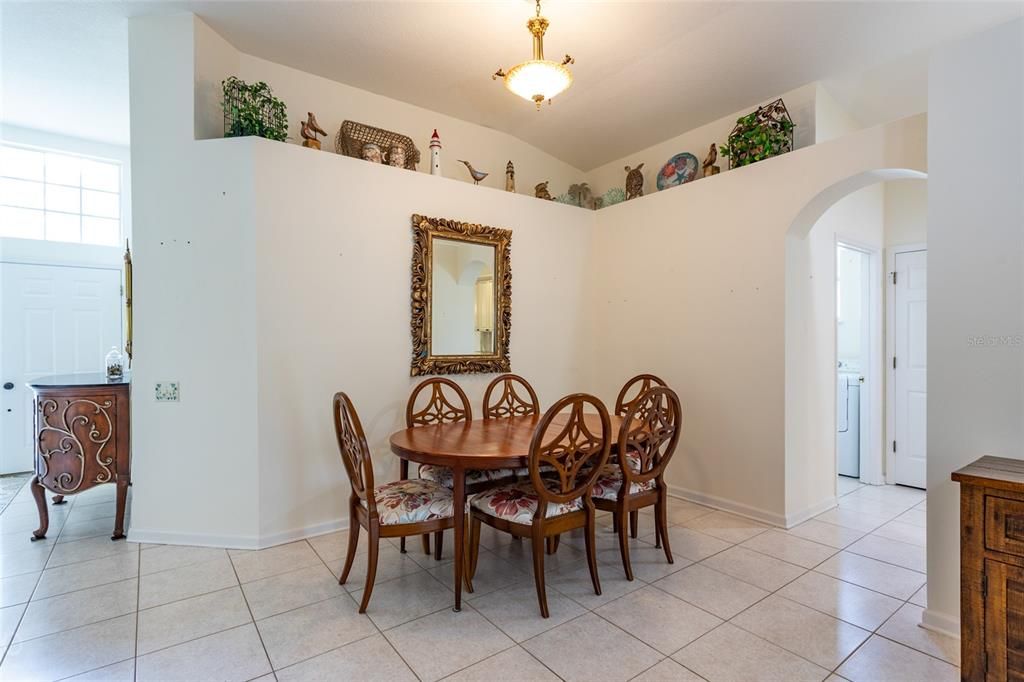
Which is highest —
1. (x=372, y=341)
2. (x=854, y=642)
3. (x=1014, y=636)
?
(x=372, y=341)

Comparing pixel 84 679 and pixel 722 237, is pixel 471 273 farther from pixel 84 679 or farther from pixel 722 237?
pixel 84 679

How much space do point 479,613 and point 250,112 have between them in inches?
120

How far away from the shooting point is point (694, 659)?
1.88m

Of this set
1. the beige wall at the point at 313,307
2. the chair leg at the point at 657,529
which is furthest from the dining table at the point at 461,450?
the beige wall at the point at 313,307

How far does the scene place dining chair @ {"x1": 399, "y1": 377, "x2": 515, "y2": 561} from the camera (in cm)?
280

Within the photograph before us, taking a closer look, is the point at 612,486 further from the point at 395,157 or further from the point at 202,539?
the point at 395,157

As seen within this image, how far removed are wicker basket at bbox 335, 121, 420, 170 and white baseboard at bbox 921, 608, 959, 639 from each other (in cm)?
385

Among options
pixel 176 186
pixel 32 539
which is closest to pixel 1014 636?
pixel 176 186

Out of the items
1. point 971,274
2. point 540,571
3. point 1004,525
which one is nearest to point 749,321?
point 971,274

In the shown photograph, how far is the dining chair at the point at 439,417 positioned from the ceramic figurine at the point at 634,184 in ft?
7.75

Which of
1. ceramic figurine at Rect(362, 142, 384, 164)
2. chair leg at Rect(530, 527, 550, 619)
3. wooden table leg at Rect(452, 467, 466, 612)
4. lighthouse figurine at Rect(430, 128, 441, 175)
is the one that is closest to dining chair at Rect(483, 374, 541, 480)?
wooden table leg at Rect(452, 467, 466, 612)

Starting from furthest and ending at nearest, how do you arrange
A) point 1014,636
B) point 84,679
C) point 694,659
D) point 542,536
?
point 542,536 < point 694,659 < point 84,679 < point 1014,636

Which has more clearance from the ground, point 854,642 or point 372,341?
point 372,341

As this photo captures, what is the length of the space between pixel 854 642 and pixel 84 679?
9.73 feet
